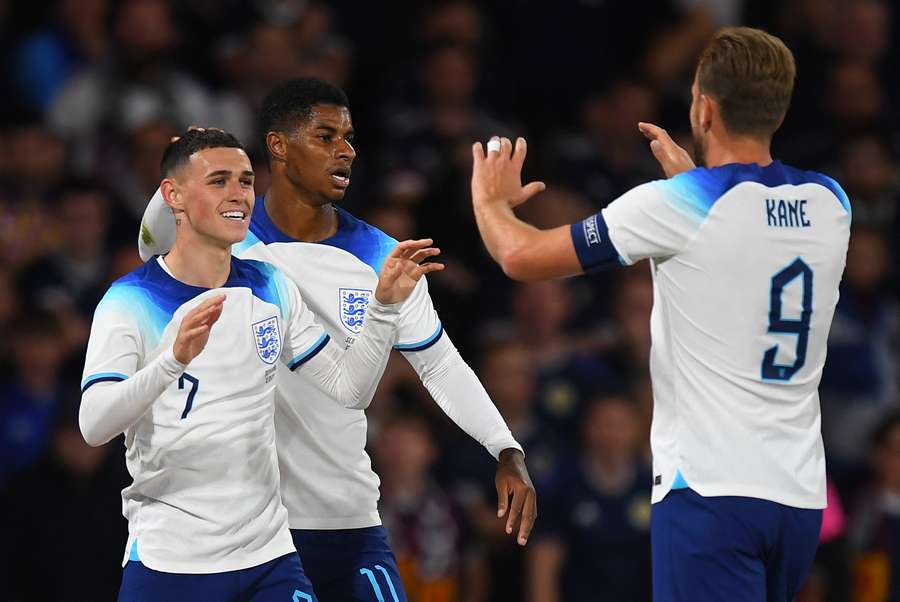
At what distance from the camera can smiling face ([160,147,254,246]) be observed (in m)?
4.98

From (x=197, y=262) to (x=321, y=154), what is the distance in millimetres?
749

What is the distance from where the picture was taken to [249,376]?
491cm

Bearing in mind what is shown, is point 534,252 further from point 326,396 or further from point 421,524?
point 421,524

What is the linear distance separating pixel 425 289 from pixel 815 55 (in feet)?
23.4

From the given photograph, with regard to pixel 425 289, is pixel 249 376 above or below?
below

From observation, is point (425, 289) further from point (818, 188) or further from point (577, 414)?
point (577, 414)

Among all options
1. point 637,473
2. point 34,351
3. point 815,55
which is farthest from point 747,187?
point 815,55

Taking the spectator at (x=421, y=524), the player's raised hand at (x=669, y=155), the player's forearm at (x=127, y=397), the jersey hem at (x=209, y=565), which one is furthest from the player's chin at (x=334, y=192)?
the spectator at (x=421, y=524)

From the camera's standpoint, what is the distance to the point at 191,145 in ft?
16.7

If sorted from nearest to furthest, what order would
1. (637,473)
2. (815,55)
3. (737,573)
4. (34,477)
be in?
1. (737,573)
2. (34,477)
3. (637,473)
4. (815,55)

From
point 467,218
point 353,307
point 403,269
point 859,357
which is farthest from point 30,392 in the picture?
point 859,357

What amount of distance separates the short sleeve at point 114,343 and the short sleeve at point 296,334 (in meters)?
0.56

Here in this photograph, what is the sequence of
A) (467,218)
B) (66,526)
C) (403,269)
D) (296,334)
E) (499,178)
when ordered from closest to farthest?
(499,178) → (403,269) → (296,334) → (66,526) → (467,218)

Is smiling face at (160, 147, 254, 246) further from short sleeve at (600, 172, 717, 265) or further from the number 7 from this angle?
short sleeve at (600, 172, 717, 265)
